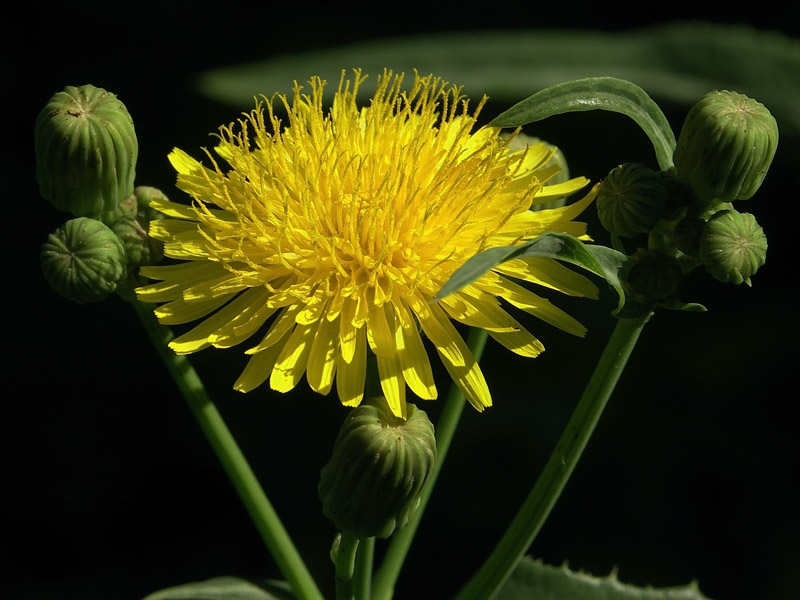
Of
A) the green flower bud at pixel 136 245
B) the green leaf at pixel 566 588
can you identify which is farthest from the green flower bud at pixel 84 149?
the green leaf at pixel 566 588

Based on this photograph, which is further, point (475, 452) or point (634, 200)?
point (475, 452)

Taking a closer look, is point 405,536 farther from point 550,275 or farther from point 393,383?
point 550,275

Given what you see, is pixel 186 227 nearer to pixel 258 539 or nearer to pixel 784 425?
pixel 258 539

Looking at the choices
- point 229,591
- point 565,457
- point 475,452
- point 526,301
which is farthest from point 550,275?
point 475,452

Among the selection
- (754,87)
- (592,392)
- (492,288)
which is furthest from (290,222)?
(754,87)

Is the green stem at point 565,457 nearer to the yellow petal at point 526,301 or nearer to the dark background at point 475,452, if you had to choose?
the yellow petal at point 526,301

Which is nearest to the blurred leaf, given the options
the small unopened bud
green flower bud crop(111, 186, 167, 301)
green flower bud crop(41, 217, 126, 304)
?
green flower bud crop(111, 186, 167, 301)
